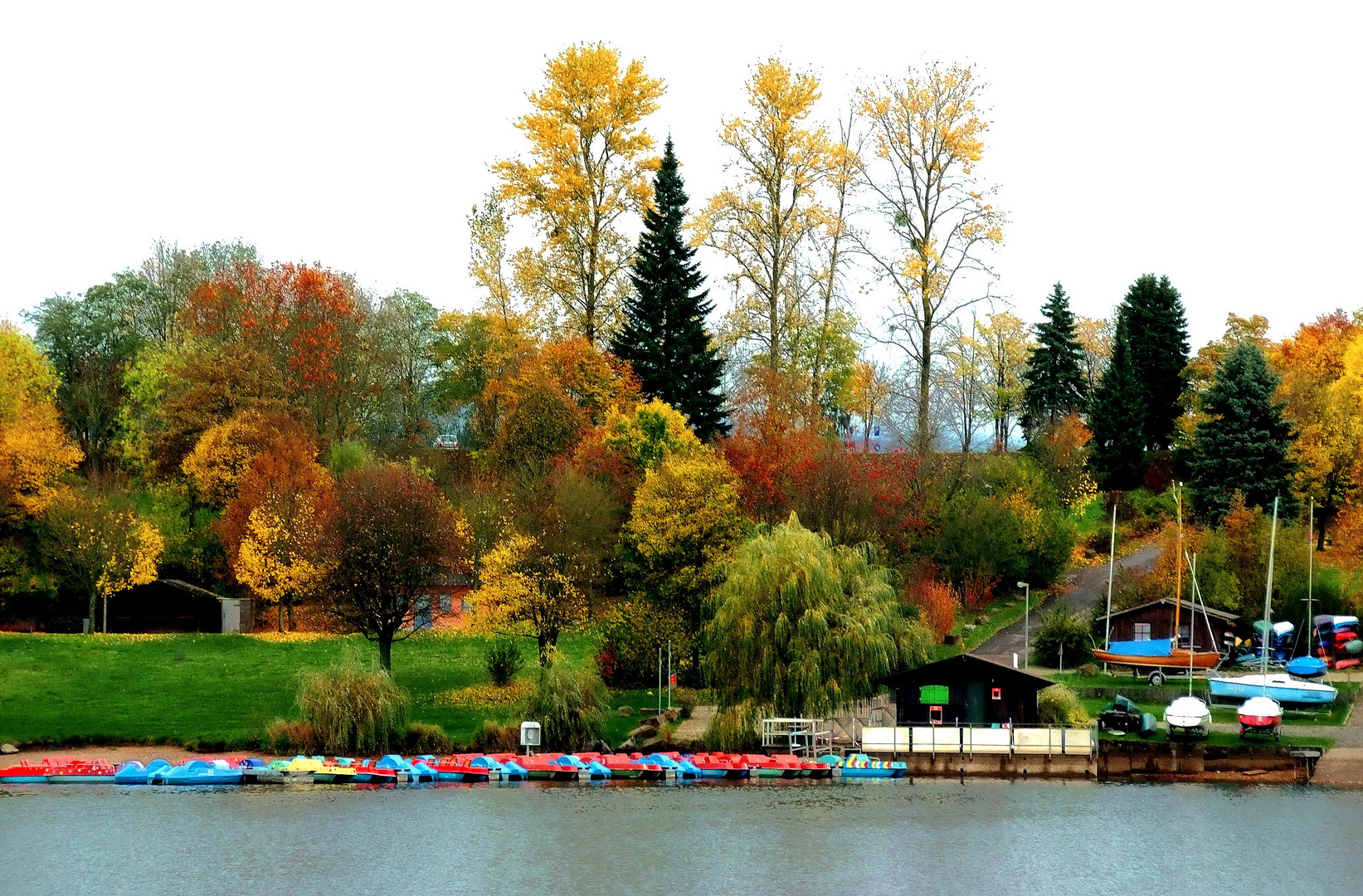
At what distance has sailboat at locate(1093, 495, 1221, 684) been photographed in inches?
2482

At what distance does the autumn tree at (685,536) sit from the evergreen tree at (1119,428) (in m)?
38.4

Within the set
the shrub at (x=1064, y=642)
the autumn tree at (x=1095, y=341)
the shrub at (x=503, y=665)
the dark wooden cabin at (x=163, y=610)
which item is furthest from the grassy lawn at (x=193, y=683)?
the autumn tree at (x=1095, y=341)

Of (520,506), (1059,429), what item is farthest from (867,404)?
(520,506)

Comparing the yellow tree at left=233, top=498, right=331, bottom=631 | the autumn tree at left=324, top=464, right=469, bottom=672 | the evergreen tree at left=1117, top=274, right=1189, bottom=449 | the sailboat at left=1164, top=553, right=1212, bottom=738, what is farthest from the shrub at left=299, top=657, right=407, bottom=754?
the evergreen tree at left=1117, top=274, right=1189, bottom=449

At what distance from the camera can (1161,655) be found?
6400cm

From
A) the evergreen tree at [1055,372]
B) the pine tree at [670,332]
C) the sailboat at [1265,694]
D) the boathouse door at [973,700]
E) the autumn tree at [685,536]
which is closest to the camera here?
the sailboat at [1265,694]

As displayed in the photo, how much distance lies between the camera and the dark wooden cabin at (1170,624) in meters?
66.4

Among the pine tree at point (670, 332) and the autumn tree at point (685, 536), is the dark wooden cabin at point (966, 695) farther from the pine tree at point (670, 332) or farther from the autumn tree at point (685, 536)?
the pine tree at point (670, 332)

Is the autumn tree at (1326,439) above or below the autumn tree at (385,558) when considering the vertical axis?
above

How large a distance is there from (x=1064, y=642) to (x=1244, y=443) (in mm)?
17388

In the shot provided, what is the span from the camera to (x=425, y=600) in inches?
2579

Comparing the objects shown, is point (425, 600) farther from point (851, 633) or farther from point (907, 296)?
point (907, 296)

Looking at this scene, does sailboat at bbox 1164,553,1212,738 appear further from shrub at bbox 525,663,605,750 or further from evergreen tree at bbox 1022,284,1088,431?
evergreen tree at bbox 1022,284,1088,431

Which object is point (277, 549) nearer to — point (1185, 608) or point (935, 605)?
point (935, 605)
